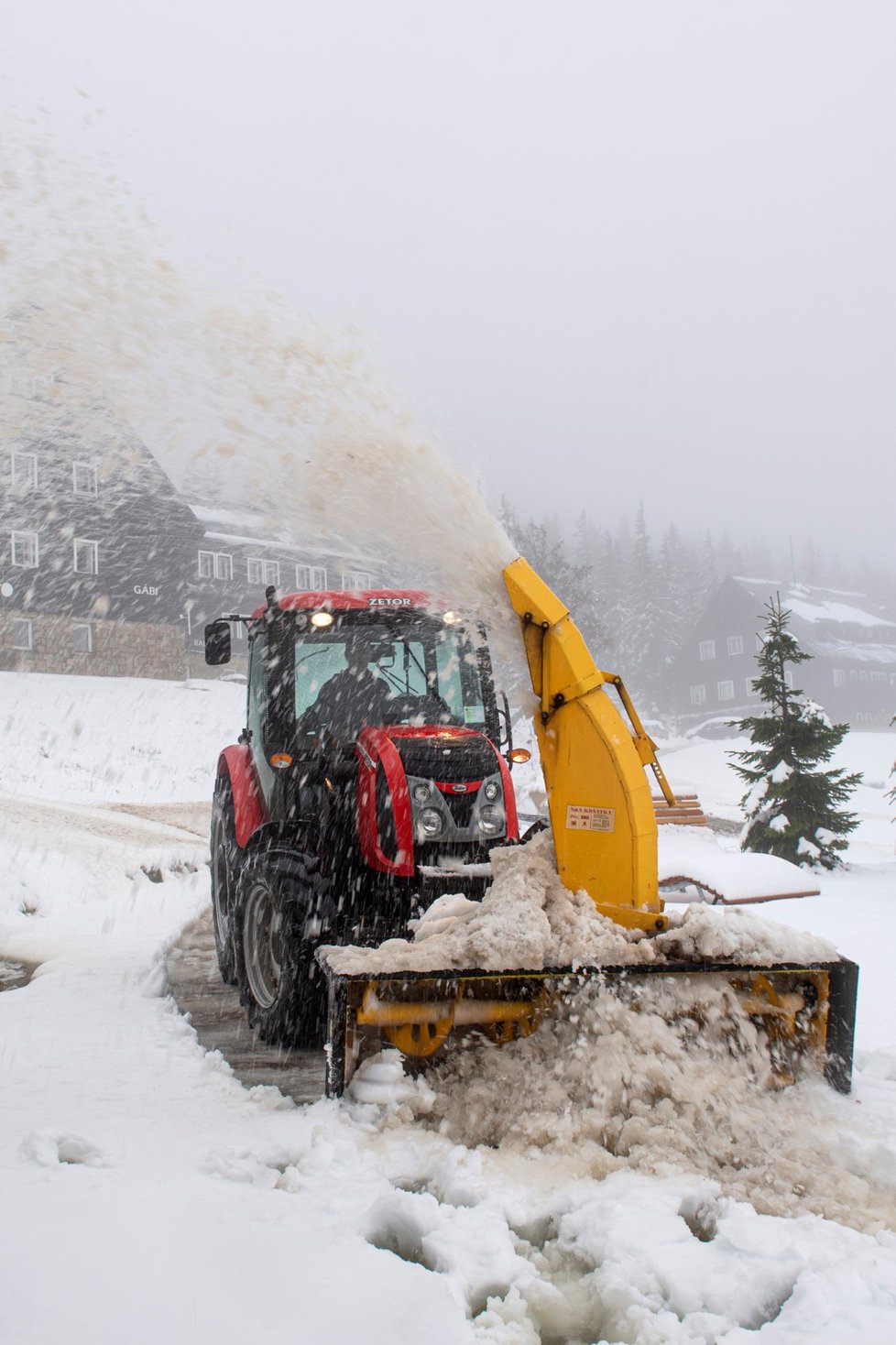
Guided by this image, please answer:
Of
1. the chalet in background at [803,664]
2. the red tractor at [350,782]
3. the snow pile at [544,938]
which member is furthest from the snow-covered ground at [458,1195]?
the chalet in background at [803,664]

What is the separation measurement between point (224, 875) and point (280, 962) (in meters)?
1.70

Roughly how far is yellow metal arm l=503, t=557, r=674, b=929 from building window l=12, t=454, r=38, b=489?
30.0 meters

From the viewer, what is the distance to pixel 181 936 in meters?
8.01

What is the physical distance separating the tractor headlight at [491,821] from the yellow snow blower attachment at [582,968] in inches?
26.0

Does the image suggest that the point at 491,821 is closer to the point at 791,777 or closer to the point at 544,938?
the point at 544,938

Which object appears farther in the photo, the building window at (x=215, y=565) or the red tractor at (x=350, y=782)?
the building window at (x=215, y=565)

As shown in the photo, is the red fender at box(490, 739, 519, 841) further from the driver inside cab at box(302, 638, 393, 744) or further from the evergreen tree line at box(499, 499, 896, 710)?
the evergreen tree line at box(499, 499, 896, 710)

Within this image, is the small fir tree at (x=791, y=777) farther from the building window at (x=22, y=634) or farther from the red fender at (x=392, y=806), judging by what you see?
the building window at (x=22, y=634)

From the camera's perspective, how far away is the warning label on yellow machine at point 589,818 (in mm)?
3979

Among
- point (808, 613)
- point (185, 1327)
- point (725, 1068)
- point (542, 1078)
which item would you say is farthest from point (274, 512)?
point (808, 613)

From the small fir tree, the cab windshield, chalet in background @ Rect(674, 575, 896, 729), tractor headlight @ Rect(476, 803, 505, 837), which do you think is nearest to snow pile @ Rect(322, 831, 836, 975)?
tractor headlight @ Rect(476, 803, 505, 837)

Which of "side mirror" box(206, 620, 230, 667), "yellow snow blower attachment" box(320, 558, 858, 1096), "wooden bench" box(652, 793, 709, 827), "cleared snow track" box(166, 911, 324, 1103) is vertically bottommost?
"wooden bench" box(652, 793, 709, 827)

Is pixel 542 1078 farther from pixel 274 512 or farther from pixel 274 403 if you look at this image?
pixel 274 403

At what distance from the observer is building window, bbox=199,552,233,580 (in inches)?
1458
